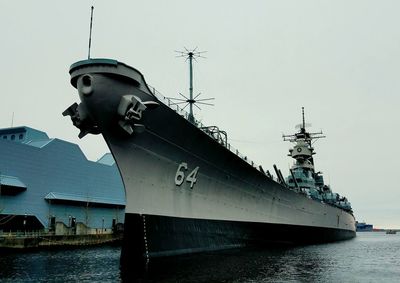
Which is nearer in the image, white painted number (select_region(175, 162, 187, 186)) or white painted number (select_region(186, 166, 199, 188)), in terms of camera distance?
white painted number (select_region(175, 162, 187, 186))

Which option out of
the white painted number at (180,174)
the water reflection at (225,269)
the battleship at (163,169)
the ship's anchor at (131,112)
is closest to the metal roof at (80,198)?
the battleship at (163,169)

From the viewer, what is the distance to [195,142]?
1967cm

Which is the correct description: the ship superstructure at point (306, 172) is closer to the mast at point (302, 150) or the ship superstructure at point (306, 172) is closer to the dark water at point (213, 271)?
the mast at point (302, 150)

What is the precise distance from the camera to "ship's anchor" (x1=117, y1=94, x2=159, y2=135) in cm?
1577

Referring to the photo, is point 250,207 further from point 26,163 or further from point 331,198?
point 331,198

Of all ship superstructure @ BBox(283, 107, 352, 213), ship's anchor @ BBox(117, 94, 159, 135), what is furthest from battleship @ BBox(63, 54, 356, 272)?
ship superstructure @ BBox(283, 107, 352, 213)

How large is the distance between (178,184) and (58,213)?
2484 cm

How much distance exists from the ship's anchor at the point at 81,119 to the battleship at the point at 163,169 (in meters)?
0.04

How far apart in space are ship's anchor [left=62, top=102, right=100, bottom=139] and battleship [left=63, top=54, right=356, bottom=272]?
0.04m

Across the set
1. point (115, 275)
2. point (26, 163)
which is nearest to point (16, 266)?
point (115, 275)

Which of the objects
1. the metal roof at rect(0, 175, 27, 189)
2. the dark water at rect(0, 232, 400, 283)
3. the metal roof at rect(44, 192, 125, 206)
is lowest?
the dark water at rect(0, 232, 400, 283)

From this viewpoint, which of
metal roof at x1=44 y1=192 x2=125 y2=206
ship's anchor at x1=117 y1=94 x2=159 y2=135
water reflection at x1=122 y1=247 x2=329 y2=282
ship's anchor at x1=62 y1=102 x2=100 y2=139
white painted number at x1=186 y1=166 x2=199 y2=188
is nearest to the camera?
water reflection at x1=122 y1=247 x2=329 y2=282

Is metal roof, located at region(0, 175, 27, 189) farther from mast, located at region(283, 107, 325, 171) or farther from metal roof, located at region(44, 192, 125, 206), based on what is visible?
mast, located at region(283, 107, 325, 171)

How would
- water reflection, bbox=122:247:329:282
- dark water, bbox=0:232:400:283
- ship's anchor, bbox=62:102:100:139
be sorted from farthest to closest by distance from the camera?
ship's anchor, bbox=62:102:100:139
dark water, bbox=0:232:400:283
water reflection, bbox=122:247:329:282
